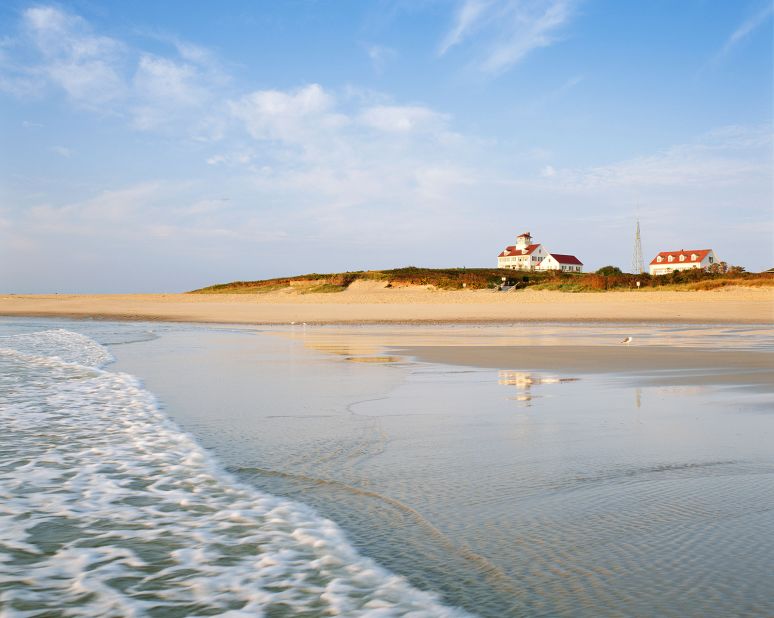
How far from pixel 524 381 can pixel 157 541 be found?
19.9 ft

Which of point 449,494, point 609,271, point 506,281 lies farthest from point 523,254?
point 449,494

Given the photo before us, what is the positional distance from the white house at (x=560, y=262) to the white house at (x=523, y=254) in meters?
1.38

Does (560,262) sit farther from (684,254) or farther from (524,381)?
(524,381)

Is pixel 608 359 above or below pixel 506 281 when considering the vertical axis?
below

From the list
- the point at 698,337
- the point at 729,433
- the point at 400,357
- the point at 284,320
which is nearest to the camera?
the point at 729,433

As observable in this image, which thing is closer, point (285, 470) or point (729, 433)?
point (285, 470)

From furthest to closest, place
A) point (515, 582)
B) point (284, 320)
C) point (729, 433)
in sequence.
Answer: point (284, 320)
point (729, 433)
point (515, 582)

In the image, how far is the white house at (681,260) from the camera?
330ft

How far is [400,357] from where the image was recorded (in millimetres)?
11617

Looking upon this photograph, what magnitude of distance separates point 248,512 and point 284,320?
2310cm

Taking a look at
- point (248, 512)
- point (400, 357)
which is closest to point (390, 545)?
A: point (248, 512)

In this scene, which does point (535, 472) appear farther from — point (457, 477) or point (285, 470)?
point (285, 470)

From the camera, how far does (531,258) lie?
10938 cm

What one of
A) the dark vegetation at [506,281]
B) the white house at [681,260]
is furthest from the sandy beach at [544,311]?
the white house at [681,260]
